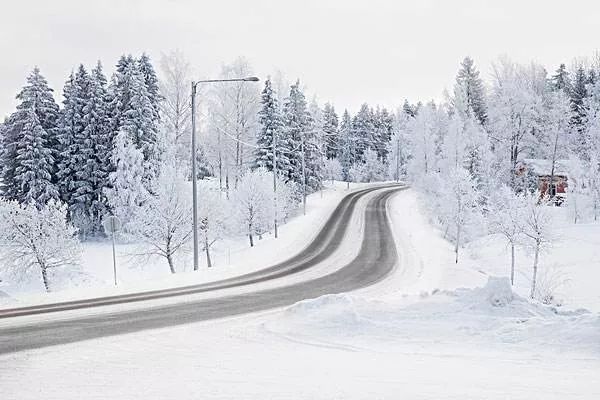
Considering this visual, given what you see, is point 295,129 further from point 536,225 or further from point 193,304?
point 193,304

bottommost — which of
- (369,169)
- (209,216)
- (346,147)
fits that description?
(209,216)

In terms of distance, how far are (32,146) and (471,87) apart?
204 ft

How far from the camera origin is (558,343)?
680 centimetres

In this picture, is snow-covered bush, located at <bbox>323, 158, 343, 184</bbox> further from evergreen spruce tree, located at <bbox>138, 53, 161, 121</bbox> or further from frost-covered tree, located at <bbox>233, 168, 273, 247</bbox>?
frost-covered tree, located at <bbox>233, 168, 273, 247</bbox>

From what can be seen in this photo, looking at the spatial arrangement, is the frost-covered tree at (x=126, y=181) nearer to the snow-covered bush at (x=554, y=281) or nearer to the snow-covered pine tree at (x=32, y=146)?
the snow-covered pine tree at (x=32, y=146)

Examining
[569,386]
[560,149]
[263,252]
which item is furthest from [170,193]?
[560,149]

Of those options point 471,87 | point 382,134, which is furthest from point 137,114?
point 382,134

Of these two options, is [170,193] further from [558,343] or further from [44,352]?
[558,343]

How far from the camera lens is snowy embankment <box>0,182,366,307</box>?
12822 millimetres

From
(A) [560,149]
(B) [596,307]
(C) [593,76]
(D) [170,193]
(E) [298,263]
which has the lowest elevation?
(B) [596,307]

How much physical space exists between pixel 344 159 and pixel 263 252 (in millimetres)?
78012

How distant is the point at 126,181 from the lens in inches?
1501

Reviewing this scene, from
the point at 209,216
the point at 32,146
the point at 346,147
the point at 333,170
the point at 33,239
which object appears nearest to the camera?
the point at 33,239

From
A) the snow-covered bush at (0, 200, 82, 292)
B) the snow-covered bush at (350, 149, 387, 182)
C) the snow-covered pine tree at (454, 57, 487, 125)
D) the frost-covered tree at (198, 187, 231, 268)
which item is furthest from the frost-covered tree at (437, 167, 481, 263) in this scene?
the snow-covered bush at (350, 149, 387, 182)
